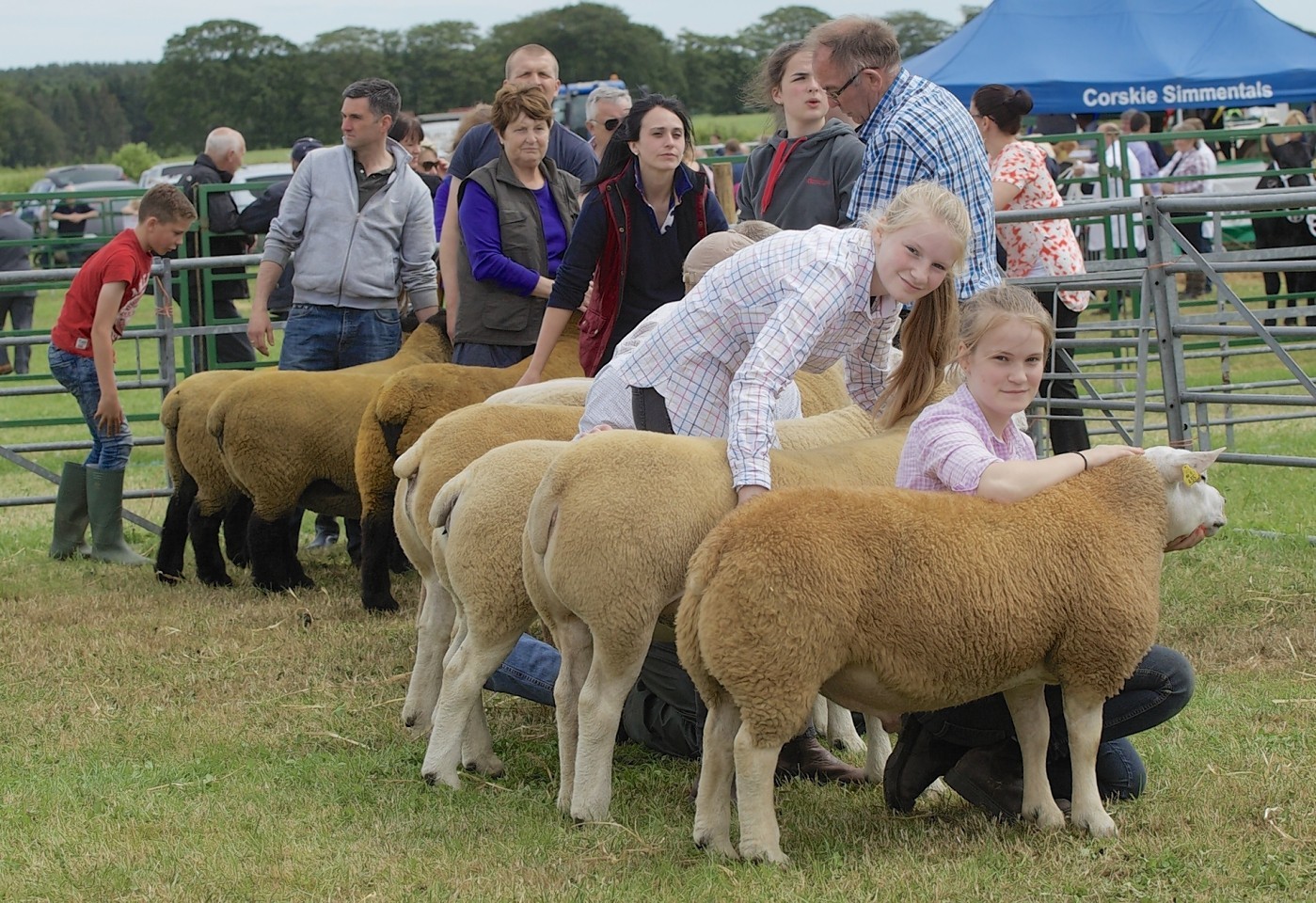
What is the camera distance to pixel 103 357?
7234 mm

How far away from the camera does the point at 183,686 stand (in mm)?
5371

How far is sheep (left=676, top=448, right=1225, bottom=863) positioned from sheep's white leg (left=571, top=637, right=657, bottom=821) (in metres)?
0.33

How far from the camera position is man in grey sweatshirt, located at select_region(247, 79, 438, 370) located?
725 centimetres

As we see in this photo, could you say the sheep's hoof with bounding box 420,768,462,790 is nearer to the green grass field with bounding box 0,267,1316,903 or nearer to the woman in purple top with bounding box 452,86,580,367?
the green grass field with bounding box 0,267,1316,903

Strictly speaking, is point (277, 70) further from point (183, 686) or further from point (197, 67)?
point (183, 686)

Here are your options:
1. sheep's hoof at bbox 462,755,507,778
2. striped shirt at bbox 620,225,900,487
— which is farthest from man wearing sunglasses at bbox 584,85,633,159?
sheep's hoof at bbox 462,755,507,778

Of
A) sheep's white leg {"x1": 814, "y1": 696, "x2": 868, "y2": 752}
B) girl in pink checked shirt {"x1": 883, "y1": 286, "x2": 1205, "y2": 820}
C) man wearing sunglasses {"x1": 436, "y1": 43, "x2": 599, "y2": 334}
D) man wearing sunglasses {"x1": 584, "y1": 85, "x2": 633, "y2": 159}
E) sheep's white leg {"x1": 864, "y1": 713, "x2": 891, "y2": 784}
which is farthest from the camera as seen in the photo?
man wearing sunglasses {"x1": 584, "y1": 85, "x2": 633, "y2": 159}

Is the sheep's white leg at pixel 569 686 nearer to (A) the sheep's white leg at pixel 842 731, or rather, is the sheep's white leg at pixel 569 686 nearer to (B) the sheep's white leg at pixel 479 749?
(B) the sheep's white leg at pixel 479 749

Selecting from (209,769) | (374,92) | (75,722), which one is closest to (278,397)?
(374,92)

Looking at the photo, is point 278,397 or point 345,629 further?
point 278,397

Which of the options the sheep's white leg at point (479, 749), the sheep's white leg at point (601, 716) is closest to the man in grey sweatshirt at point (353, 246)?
the sheep's white leg at point (479, 749)

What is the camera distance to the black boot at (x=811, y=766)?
4082 millimetres

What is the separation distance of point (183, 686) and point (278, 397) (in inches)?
71.9

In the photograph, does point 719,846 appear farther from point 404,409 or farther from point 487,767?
point 404,409
